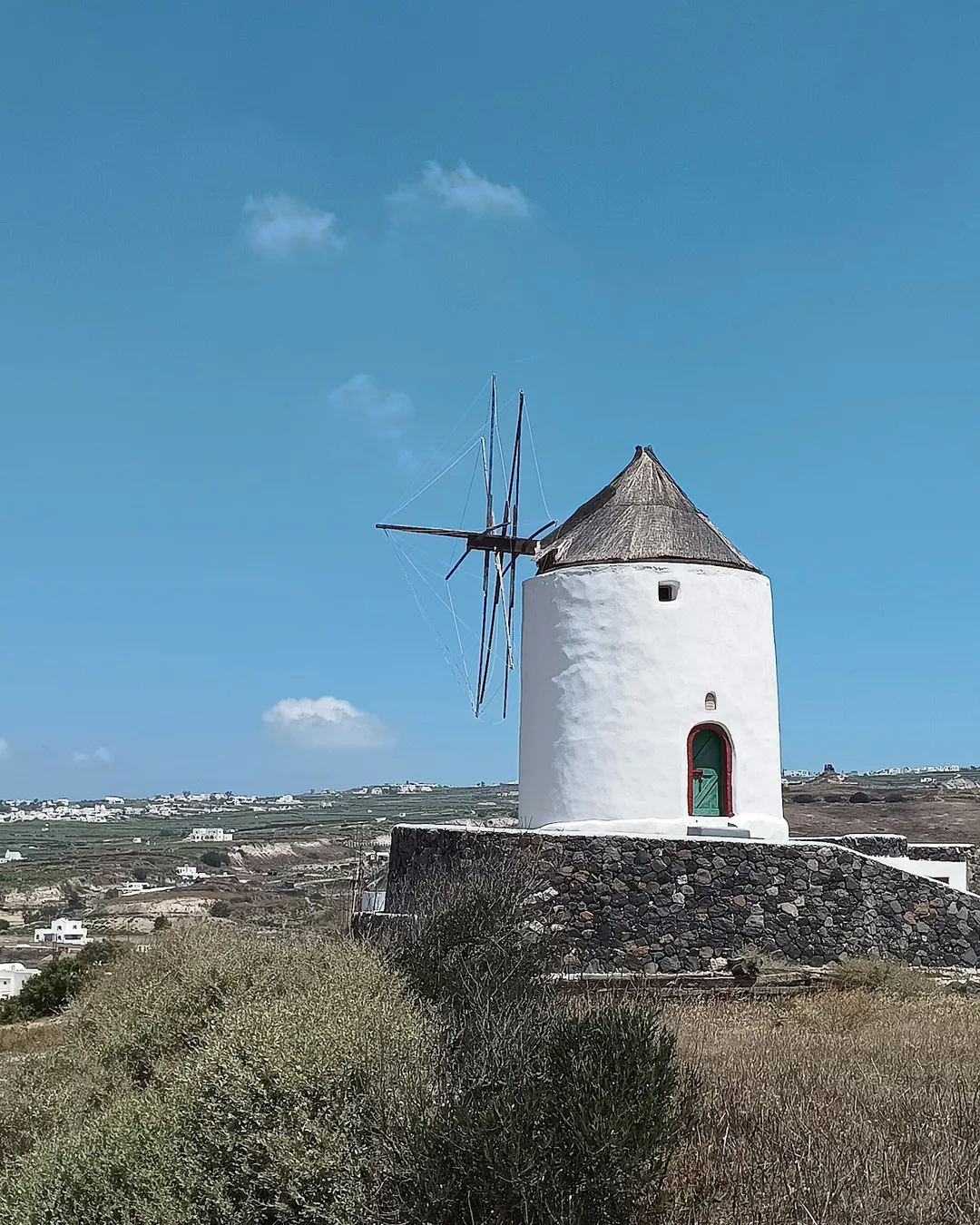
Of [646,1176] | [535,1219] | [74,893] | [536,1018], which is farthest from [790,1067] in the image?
[74,893]

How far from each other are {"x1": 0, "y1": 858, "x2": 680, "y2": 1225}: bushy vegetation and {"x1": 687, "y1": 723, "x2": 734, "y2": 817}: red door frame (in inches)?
288

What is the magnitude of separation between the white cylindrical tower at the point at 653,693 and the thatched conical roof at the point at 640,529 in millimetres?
36

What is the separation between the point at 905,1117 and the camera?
19.0 feet

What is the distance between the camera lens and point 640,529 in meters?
14.8

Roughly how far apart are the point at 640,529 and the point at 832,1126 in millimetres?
9881

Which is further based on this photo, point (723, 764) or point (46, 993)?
point (46, 993)

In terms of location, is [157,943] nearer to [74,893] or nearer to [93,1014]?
[93,1014]

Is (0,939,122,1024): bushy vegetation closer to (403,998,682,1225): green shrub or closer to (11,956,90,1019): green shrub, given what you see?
(11,956,90,1019): green shrub

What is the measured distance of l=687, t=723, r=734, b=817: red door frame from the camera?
45.0 ft

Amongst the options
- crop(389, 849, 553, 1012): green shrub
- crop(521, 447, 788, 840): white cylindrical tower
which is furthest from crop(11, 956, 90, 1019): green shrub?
crop(389, 849, 553, 1012): green shrub

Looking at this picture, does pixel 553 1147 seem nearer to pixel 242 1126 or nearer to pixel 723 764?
pixel 242 1126

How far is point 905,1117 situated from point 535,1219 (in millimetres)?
2255

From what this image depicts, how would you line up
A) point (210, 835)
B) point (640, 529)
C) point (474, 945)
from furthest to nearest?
point (210, 835) → point (640, 529) → point (474, 945)

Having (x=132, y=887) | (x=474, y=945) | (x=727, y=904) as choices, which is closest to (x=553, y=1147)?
(x=474, y=945)
